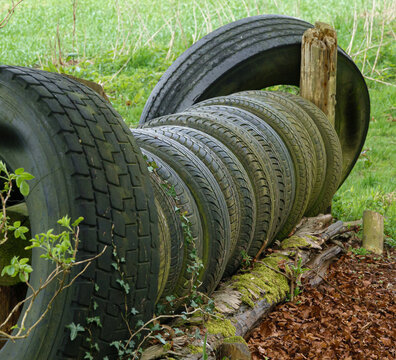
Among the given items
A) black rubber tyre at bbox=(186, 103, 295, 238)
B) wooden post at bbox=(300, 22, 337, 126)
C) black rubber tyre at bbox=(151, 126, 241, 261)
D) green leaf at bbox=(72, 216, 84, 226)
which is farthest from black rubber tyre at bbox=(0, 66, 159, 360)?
wooden post at bbox=(300, 22, 337, 126)

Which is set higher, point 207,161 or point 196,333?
point 207,161

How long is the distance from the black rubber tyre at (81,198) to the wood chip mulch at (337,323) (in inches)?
45.1

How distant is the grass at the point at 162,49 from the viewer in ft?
24.8

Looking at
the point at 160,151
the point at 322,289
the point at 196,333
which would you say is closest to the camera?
the point at 196,333

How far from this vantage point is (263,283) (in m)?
3.68

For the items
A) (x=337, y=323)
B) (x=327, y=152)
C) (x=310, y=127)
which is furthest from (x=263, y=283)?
(x=327, y=152)

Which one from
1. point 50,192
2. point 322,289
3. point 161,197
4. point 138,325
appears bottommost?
point 322,289

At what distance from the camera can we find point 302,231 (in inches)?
191

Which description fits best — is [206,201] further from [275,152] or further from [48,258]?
[48,258]

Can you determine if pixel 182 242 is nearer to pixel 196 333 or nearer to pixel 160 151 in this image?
pixel 196 333

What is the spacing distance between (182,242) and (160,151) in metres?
0.63

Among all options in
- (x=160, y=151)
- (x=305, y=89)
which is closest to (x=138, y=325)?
(x=160, y=151)

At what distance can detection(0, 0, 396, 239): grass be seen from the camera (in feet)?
24.8

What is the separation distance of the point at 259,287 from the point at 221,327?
2.25 ft
